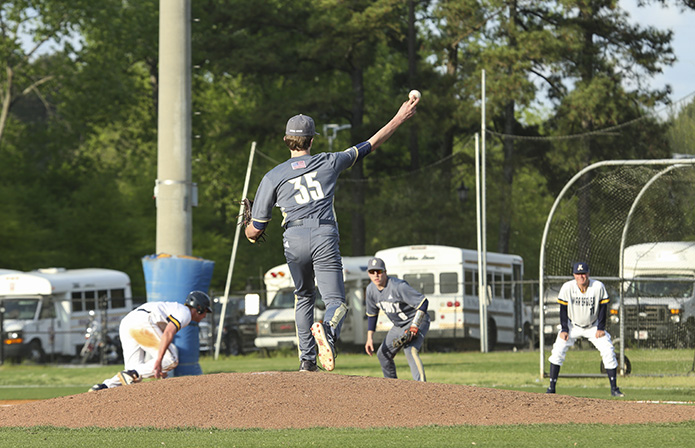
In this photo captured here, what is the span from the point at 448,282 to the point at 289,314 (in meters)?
5.03

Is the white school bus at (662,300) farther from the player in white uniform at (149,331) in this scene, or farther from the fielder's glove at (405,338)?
the player in white uniform at (149,331)

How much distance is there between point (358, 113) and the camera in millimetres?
44094

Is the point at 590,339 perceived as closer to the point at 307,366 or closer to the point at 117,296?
the point at 307,366

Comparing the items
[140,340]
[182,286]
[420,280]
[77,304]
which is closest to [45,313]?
[77,304]

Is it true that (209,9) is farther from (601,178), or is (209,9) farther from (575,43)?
(601,178)

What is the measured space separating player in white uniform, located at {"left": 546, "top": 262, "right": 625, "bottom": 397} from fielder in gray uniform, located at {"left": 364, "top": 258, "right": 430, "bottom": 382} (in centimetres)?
247

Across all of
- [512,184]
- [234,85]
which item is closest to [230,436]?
[512,184]

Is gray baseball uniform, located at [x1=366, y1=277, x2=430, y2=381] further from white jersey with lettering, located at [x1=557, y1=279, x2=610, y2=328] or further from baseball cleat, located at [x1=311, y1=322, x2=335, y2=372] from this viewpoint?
baseball cleat, located at [x1=311, y1=322, x2=335, y2=372]

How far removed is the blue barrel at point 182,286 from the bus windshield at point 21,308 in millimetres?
18046

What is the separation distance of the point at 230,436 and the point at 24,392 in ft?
35.0

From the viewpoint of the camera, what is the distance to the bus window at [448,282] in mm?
32434

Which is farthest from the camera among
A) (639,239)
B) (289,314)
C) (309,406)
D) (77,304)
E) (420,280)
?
(77,304)

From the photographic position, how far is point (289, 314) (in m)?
32.4

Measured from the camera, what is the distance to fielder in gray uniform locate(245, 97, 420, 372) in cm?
921
